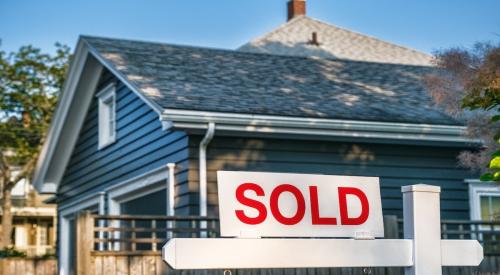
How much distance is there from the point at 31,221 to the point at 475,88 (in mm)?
40020

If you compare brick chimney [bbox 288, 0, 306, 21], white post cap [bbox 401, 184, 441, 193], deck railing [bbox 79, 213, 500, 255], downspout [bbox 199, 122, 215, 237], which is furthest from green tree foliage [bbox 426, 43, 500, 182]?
brick chimney [bbox 288, 0, 306, 21]

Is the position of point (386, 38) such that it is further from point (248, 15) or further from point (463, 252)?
point (463, 252)

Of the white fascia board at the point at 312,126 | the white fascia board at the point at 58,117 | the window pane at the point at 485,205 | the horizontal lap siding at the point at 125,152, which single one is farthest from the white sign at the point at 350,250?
the white fascia board at the point at 58,117

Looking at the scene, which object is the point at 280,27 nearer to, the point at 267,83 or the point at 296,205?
the point at 267,83

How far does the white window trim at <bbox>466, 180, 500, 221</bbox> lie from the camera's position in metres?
13.8

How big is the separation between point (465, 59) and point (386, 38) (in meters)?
22.4

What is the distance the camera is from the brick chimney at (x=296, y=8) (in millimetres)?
29414

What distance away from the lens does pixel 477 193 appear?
13.9 m

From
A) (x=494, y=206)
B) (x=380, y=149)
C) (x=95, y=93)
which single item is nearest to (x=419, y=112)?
(x=380, y=149)

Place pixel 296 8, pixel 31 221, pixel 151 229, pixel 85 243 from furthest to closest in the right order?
pixel 31 221, pixel 296 8, pixel 151 229, pixel 85 243

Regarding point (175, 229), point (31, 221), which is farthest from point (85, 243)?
point (31, 221)

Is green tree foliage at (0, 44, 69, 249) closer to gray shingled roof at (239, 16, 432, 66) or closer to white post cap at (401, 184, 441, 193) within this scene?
gray shingled roof at (239, 16, 432, 66)

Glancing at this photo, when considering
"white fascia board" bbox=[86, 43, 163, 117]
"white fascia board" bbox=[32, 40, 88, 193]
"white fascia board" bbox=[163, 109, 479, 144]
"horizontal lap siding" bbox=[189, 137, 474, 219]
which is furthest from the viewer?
"white fascia board" bbox=[32, 40, 88, 193]

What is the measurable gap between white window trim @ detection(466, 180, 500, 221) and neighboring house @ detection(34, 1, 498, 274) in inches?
1.7
